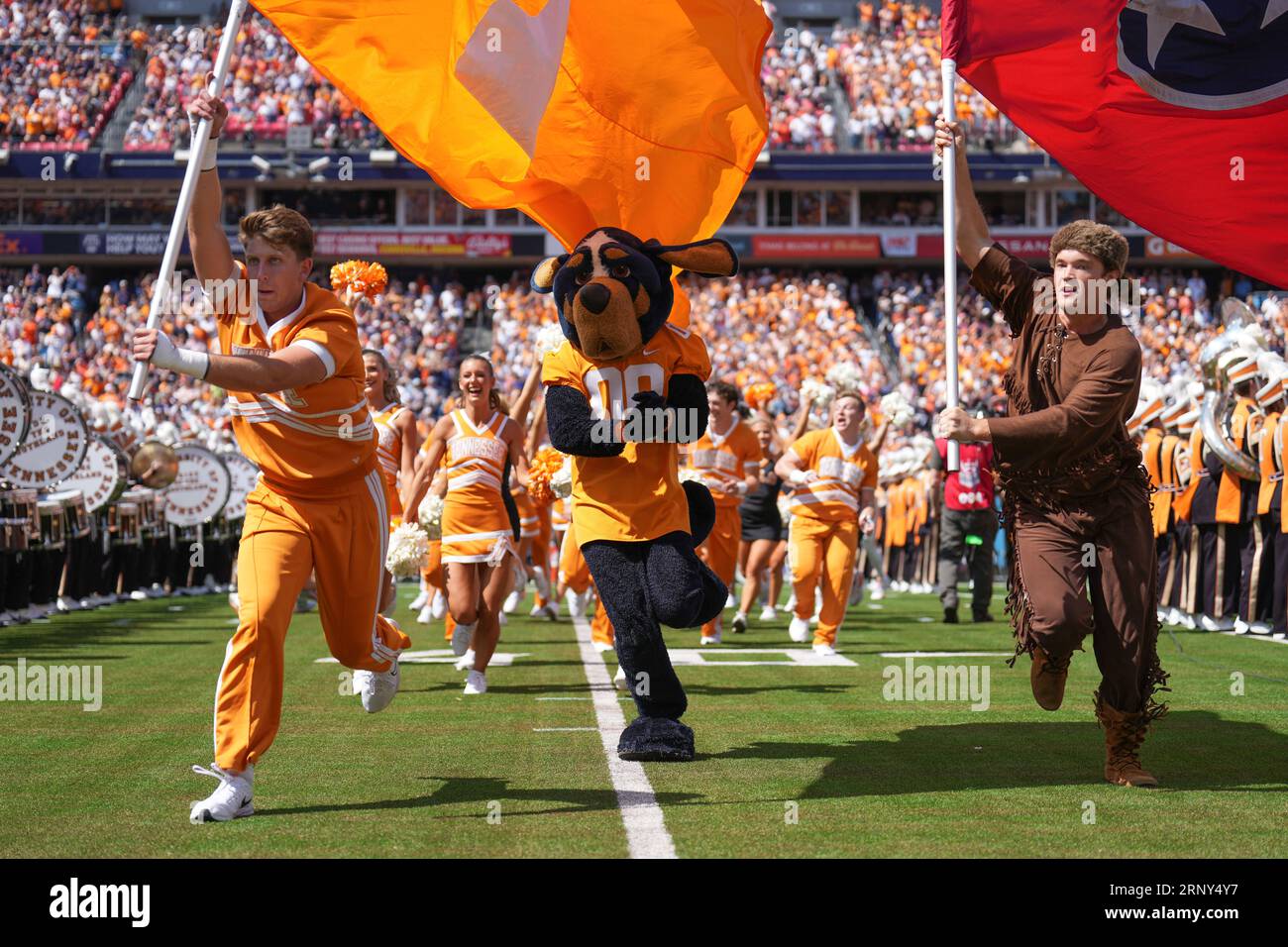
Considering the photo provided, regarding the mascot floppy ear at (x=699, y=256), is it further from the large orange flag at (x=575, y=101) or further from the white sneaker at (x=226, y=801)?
the white sneaker at (x=226, y=801)

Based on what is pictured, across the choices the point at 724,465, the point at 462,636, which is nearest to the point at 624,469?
the point at 462,636

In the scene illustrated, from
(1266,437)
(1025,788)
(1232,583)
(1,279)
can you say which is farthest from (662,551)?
(1,279)

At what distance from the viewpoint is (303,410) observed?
6348 millimetres

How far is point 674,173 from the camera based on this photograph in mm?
8938

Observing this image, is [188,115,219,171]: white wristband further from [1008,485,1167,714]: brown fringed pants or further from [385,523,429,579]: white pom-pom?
[385,523,429,579]: white pom-pom

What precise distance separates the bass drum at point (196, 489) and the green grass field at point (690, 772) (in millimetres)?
11725

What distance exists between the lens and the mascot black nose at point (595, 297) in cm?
740

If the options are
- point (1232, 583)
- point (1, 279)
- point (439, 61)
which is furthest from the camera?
point (1, 279)

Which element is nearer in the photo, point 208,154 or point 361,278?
point 208,154

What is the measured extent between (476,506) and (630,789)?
4580 mm

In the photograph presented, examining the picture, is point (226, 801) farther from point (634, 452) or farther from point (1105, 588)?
point (1105, 588)

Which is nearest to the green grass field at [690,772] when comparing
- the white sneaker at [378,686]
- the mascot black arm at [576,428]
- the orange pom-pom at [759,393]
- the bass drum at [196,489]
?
the white sneaker at [378,686]

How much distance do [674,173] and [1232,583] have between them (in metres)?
9.97
